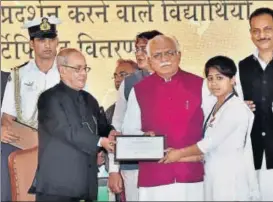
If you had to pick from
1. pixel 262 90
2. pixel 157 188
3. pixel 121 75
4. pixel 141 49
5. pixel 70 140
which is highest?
pixel 141 49

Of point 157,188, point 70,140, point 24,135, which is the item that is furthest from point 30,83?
point 157,188

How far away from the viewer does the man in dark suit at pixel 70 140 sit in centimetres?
308

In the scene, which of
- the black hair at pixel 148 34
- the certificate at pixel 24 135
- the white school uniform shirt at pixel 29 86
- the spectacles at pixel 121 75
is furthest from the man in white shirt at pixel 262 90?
the certificate at pixel 24 135

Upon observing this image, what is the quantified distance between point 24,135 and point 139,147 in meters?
0.62

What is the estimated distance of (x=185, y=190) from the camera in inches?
120

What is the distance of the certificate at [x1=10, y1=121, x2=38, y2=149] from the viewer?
3.21 metres

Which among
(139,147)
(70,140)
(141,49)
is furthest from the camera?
(141,49)

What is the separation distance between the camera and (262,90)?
3109 mm

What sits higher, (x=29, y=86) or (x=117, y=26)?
(x=117, y=26)

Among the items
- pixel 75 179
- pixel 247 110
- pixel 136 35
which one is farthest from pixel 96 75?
pixel 247 110

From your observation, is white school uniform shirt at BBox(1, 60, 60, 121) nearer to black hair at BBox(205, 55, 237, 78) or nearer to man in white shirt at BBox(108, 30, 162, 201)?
man in white shirt at BBox(108, 30, 162, 201)

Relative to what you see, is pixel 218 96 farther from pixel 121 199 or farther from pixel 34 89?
pixel 34 89

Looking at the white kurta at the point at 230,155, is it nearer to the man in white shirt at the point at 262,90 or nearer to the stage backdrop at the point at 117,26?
the man in white shirt at the point at 262,90

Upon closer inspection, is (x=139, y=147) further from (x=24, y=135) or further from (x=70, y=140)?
(x=24, y=135)
